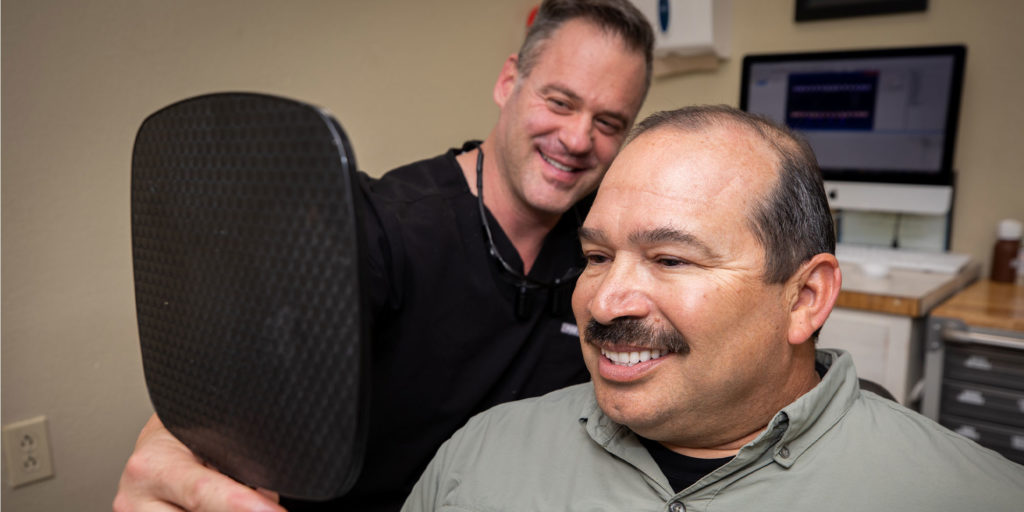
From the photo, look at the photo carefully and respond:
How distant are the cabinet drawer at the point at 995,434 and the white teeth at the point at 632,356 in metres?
1.39

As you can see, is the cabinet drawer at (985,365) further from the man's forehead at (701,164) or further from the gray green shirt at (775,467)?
the man's forehead at (701,164)

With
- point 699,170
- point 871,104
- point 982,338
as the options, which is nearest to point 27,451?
point 699,170

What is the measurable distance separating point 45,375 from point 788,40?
2.54 m

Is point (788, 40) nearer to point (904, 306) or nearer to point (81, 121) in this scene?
point (904, 306)

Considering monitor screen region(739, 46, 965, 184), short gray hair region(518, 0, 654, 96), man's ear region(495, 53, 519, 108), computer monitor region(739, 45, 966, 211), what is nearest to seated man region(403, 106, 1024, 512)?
short gray hair region(518, 0, 654, 96)

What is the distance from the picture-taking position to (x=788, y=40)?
2.63 meters

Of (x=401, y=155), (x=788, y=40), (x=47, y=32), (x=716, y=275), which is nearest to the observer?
(x=716, y=275)

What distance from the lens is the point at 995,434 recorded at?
178 centimetres

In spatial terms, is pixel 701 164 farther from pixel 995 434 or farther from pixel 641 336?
pixel 995 434

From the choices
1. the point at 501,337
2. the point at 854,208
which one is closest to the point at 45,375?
the point at 501,337

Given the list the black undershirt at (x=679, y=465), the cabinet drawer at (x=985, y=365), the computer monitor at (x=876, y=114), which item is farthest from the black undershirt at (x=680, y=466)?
the computer monitor at (x=876, y=114)

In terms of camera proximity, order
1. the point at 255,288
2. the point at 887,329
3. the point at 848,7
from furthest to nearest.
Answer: the point at 848,7 → the point at 887,329 → the point at 255,288

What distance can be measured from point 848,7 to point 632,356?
85.1 inches

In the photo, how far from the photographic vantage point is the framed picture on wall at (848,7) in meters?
2.41
